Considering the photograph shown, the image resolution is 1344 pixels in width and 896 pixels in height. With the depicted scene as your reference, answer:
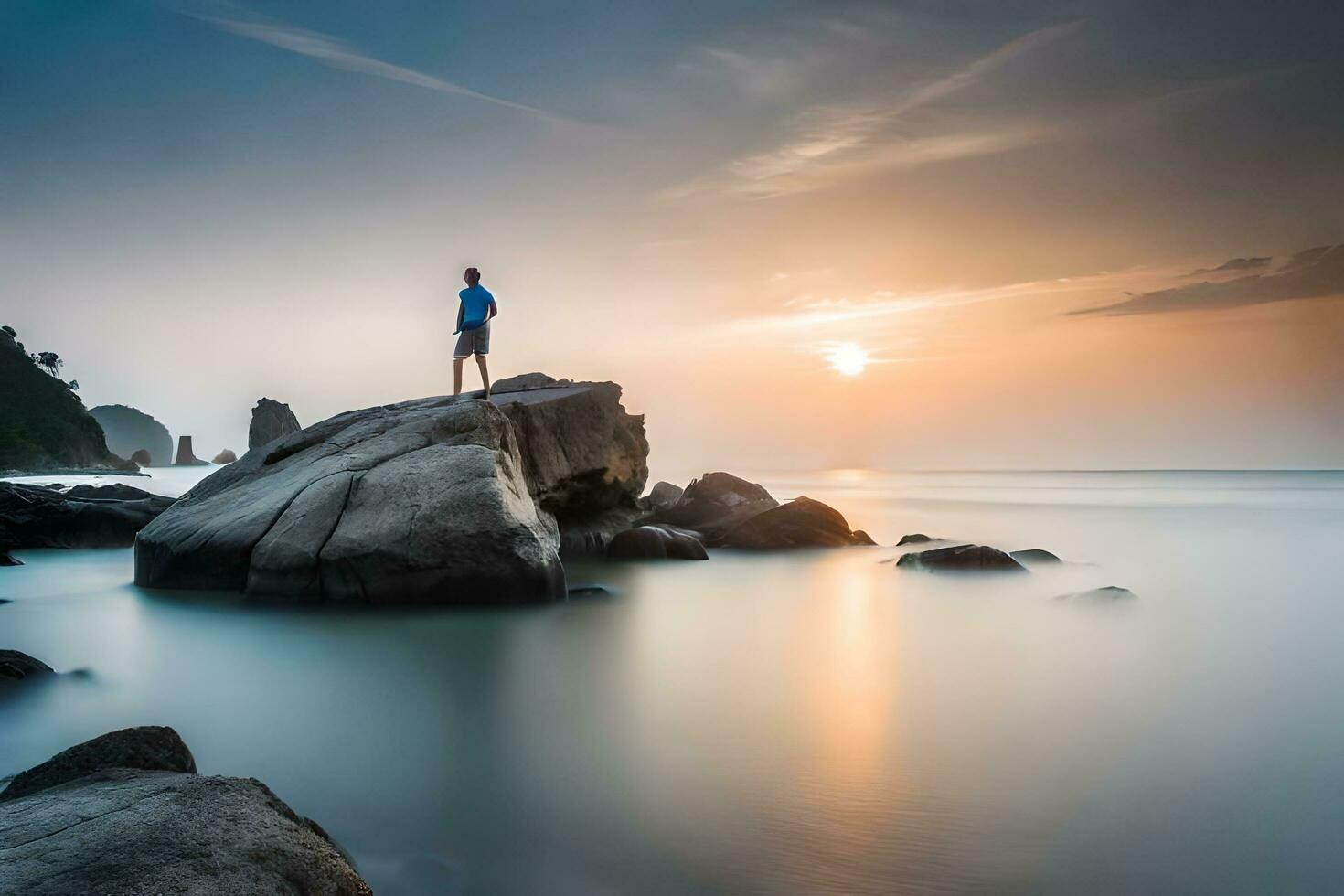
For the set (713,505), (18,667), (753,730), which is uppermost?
(713,505)

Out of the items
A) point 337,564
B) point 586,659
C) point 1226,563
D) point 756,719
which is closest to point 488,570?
point 337,564

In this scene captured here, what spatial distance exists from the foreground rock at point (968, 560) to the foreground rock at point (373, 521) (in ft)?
24.6

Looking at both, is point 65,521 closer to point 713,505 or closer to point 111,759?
point 713,505

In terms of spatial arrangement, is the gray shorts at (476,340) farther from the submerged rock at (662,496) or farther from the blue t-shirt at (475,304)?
the submerged rock at (662,496)

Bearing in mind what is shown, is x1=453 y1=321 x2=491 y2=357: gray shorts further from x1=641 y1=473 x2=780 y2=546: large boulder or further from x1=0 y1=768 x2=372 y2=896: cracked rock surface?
x1=0 y1=768 x2=372 y2=896: cracked rock surface

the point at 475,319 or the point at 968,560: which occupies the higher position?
the point at 475,319

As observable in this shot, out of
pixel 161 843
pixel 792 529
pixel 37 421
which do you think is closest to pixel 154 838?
pixel 161 843

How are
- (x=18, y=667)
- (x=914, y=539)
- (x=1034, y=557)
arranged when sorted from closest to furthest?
(x=18, y=667), (x=1034, y=557), (x=914, y=539)

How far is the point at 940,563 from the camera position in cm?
1642

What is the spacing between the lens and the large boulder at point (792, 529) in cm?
2127

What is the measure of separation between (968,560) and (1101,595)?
2991 millimetres

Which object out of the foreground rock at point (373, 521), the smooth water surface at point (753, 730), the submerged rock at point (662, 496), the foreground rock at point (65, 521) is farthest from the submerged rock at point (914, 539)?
the foreground rock at point (65, 521)

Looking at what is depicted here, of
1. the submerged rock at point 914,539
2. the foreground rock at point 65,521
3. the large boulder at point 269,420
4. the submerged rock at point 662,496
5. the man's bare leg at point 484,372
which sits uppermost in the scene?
the large boulder at point 269,420

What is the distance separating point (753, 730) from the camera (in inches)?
253
